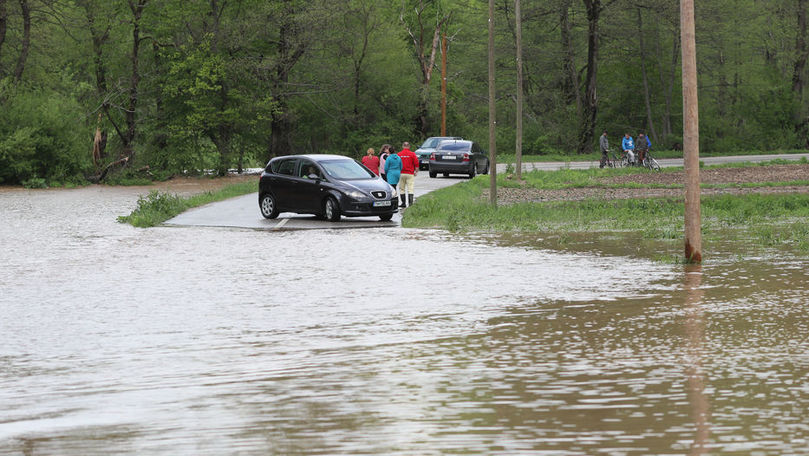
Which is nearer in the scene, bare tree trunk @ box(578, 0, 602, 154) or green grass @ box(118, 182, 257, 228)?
green grass @ box(118, 182, 257, 228)

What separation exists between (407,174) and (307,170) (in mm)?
3423

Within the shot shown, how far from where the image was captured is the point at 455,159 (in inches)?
1907

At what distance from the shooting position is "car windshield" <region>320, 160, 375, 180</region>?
95.0ft

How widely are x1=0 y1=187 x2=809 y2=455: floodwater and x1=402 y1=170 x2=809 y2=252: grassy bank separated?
190 inches

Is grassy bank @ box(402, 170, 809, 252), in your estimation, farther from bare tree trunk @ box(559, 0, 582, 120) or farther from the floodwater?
bare tree trunk @ box(559, 0, 582, 120)

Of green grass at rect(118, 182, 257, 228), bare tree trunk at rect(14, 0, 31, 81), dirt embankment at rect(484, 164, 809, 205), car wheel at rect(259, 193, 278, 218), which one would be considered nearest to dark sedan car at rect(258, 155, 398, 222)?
car wheel at rect(259, 193, 278, 218)

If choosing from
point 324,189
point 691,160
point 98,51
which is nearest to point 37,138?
point 98,51

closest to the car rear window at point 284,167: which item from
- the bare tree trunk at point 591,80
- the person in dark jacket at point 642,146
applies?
the person in dark jacket at point 642,146

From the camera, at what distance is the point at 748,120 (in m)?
70.5

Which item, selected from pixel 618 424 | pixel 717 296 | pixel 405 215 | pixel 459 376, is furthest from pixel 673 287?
pixel 405 215

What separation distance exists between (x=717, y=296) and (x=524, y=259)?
5.31 meters

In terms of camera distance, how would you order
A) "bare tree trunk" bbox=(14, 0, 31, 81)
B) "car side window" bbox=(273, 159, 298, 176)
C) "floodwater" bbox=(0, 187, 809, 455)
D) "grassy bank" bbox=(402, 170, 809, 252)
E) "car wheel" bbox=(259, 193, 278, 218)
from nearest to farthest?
"floodwater" bbox=(0, 187, 809, 455) < "grassy bank" bbox=(402, 170, 809, 252) < "car side window" bbox=(273, 159, 298, 176) < "car wheel" bbox=(259, 193, 278, 218) < "bare tree trunk" bbox=(14, 0, 31, 81)

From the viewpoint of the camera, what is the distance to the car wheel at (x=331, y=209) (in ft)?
92.7

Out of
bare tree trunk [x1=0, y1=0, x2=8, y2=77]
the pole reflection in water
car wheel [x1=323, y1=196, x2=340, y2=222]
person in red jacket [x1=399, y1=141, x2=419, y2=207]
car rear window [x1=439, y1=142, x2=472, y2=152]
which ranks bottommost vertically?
the pole reflection in water
